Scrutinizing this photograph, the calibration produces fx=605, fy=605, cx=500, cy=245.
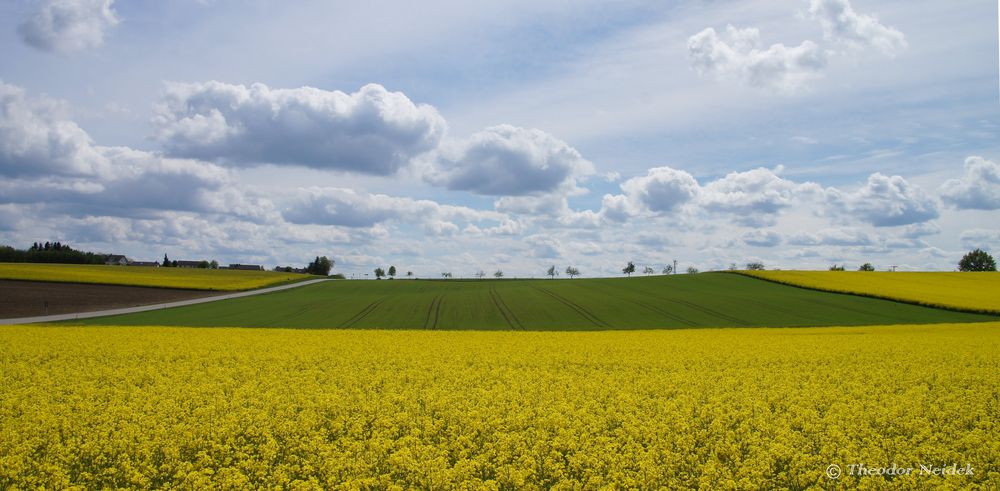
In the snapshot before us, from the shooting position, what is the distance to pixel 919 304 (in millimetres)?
56562

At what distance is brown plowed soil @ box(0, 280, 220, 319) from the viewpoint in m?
56.5

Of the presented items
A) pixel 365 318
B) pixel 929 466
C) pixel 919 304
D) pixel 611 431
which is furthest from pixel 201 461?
pixel 919 304

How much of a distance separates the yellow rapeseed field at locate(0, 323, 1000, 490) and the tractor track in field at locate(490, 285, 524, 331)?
26.9 metres

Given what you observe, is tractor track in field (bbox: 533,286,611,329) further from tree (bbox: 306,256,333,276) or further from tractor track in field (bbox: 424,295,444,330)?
tree (bbox: 306,256,333,276)

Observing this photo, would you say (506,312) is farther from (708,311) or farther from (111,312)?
(111,312)

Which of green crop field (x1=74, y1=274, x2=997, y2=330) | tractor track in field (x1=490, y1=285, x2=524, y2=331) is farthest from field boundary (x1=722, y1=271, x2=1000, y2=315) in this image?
tractor track in field (x1=490, y1=285, x2=524, y2=331)

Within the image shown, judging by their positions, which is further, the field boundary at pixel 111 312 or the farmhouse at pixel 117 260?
the farmhouse at pixel 117 260

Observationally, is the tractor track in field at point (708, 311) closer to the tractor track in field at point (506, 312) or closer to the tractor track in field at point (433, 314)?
the tractor track in field at point (506, 312)

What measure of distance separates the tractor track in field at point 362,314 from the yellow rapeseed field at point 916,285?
49774mm

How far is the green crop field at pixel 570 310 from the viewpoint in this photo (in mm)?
49281

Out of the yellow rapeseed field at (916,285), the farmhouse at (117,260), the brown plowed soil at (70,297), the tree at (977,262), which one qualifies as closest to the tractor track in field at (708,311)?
the yellow rapeseed field at (916,285)

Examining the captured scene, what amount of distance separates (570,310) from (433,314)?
13288 millimetres

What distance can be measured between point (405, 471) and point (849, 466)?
754cm

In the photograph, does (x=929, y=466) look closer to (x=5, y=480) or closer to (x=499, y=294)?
(x=5, y=480)
